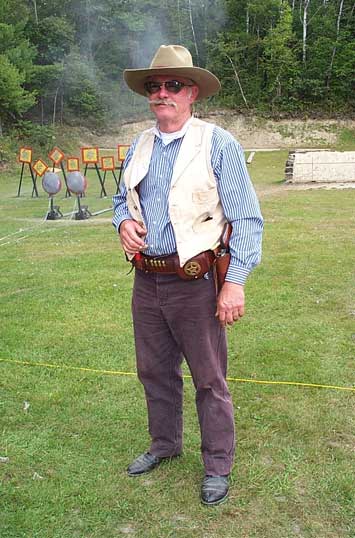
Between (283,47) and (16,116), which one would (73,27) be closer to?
(16,116)

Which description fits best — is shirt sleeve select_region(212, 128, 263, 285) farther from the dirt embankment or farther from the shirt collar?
the dirt embankment

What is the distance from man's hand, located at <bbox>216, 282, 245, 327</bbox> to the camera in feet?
7.09

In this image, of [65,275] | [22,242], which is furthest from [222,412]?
[22,242]

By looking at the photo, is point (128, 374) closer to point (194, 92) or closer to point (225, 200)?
point (225, 200)

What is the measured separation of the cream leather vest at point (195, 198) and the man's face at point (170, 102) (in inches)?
2.6

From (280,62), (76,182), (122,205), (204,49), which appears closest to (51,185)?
(76,182)

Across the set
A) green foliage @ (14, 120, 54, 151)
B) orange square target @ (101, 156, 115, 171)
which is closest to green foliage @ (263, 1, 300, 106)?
green foliage @ (14, 120, 54, 151)

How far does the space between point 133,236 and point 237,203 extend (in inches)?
16.9

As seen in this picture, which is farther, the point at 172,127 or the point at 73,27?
the point at 73,27

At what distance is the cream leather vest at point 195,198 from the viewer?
6.95 ft

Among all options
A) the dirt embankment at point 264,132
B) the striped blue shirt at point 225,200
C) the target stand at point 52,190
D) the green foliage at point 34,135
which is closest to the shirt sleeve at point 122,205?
the striped blue shirt at point 225,200

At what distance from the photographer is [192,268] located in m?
2.16

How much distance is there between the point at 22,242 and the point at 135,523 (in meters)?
6.47

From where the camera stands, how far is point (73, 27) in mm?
31516
